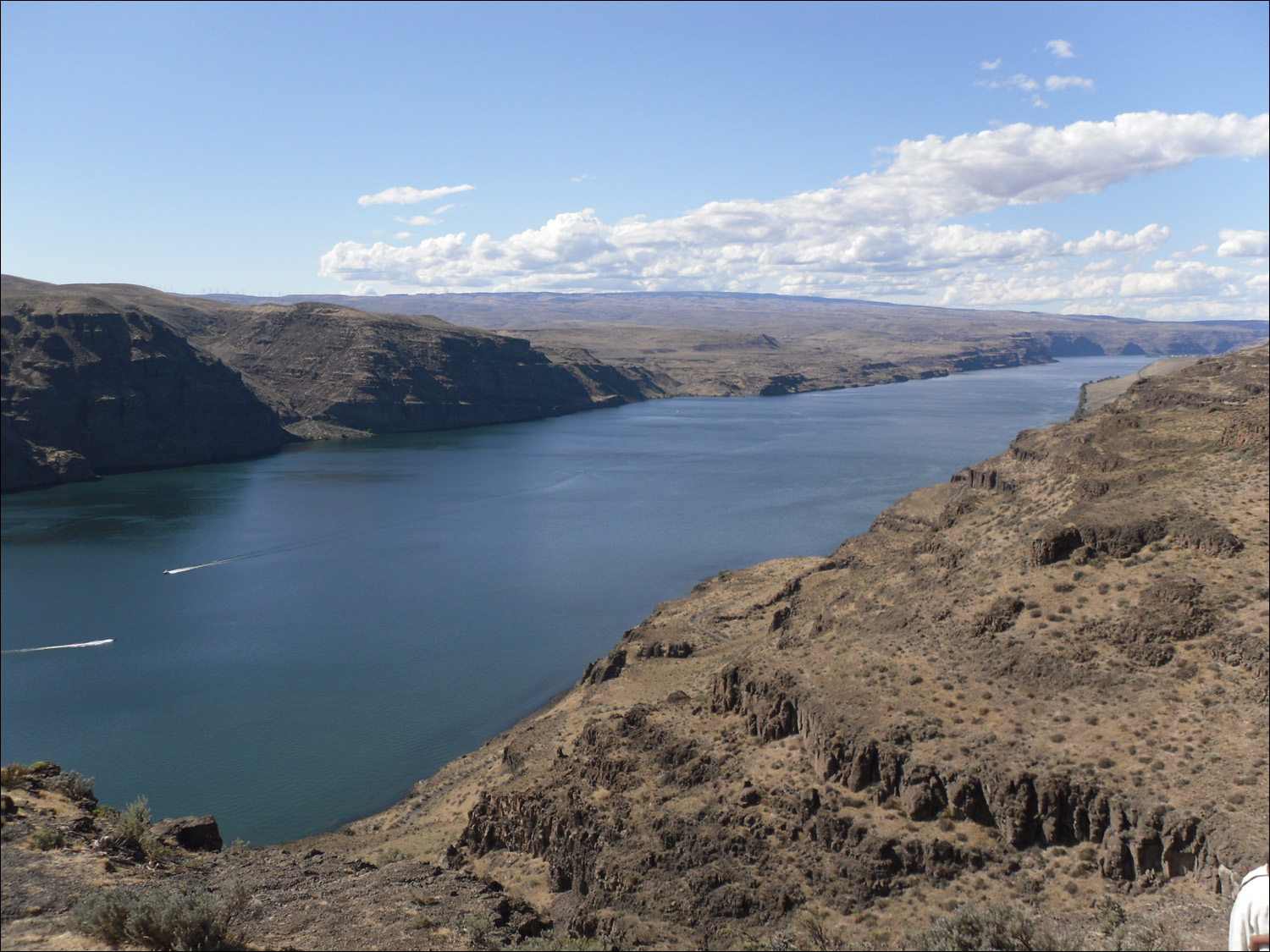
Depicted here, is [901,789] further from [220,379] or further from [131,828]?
[220,379]

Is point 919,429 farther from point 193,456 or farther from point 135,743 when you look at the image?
point 135,743

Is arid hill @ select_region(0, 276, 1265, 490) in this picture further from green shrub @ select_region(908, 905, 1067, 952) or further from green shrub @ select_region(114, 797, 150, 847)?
green shrub @ select_region(908, 905, 1067, 952)

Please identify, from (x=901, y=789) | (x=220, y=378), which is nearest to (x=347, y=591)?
(x=901, y=789)

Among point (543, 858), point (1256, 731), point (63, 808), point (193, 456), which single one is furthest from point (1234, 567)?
point (193, 456)

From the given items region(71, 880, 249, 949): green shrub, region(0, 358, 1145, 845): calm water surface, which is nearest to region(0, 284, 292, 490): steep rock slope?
region(0, 358, 1145, 845): calm water surface

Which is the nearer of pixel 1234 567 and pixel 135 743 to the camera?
pixel 1234 567
